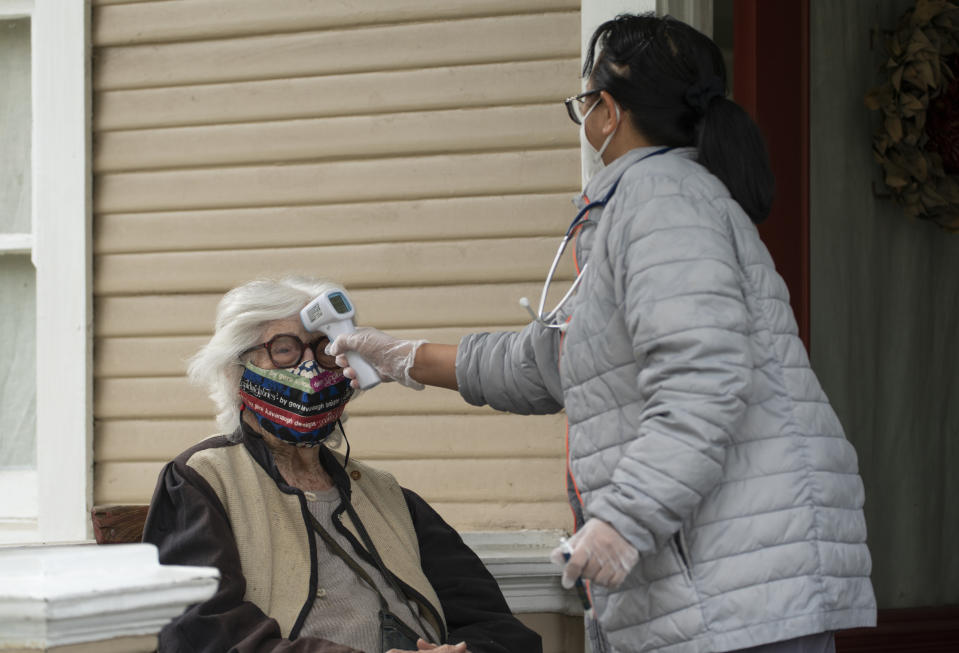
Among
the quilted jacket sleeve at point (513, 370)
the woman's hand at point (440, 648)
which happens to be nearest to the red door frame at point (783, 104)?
the quilted jacket sleeve at point (513, 370)

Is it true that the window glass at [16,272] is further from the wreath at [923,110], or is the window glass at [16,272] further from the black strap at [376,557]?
the wreath at [923,110]

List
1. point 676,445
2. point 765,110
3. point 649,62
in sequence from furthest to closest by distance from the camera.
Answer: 1. point 765,110
2. point 649,62
3. point 676,445

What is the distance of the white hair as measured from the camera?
3008 mm

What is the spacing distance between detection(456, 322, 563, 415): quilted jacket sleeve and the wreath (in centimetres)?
195

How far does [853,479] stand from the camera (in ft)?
6.78

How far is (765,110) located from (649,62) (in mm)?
1451

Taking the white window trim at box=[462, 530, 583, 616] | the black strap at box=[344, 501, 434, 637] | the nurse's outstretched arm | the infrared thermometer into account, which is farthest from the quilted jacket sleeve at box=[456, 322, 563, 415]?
the white window trim at box=[462, 530, 583, 616]

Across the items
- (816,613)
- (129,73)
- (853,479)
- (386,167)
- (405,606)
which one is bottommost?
(405,606)

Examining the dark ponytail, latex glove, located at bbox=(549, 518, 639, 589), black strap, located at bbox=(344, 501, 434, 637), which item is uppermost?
the dark ponytail

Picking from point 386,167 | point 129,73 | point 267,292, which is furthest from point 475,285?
point 129,73

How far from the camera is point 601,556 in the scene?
75.0 inches

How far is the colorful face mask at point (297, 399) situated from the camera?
2900 mm

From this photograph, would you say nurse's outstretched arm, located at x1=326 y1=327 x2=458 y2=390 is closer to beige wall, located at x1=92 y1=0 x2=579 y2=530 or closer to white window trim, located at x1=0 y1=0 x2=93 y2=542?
beige wall, located at x1=92 y1=0 x2=579 y2=530

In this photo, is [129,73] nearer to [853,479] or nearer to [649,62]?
[649,62]
